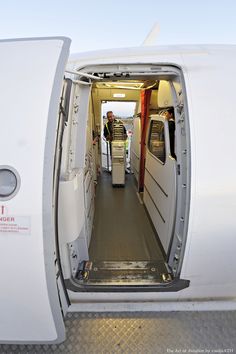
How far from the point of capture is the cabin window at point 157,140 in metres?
2.66

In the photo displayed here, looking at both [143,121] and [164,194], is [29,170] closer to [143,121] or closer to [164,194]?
[164,194]

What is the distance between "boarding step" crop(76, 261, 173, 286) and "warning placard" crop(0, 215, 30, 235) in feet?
2.85

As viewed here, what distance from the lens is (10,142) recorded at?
108 cm

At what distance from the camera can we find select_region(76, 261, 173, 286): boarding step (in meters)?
1.76

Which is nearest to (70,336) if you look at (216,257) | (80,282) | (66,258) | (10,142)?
(80,282)

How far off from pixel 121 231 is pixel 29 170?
2.21 meters

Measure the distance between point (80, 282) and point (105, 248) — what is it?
0.90 m

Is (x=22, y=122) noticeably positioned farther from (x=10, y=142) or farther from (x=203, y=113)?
(x=203, y=113)

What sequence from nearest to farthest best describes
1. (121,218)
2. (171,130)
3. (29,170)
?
1. (29,170)
2. (171,130)
3. (121,218)

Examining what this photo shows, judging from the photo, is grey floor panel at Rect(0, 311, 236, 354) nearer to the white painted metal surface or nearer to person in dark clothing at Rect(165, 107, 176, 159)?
the white painted metal surface

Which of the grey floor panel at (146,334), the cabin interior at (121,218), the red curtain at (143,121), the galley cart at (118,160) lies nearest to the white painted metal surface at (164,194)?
the cabin interior at (121,218)

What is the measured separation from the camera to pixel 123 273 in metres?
1.91

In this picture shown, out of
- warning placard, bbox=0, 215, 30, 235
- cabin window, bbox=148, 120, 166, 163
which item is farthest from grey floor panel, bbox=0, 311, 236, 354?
cabin window, bbox=148, 120, 166, 163

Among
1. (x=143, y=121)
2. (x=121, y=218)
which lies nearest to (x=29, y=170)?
(x=121, y=218)
